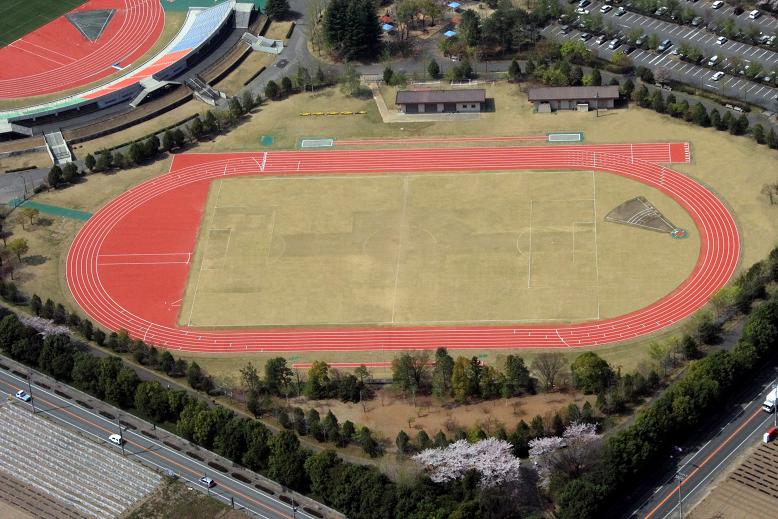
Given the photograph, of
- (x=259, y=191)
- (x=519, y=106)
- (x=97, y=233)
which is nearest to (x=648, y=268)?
(x=519, y=106)

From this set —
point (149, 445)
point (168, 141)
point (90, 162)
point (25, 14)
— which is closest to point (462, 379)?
point (149, 445)

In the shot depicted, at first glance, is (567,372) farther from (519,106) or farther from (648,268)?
(519,106)

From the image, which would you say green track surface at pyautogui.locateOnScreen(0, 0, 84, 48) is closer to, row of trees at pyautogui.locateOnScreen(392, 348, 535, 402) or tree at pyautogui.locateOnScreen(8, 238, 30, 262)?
tree at pyautogui.locateOnScreen(8, 238, 30, 262)

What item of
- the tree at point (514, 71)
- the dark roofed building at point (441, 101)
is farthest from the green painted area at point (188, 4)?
the tree at point (514, 71)

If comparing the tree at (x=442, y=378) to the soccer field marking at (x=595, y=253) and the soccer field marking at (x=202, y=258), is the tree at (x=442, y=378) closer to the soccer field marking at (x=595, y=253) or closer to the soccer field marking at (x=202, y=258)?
the soccer field marking at (x=595, y=253)

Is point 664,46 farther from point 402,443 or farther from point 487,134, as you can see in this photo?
point 402,443

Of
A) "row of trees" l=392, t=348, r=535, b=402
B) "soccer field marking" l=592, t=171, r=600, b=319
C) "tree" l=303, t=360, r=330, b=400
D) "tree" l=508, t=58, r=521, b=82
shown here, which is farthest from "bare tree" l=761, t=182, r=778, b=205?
"tree" l=303, t=360, r=330, b=400
